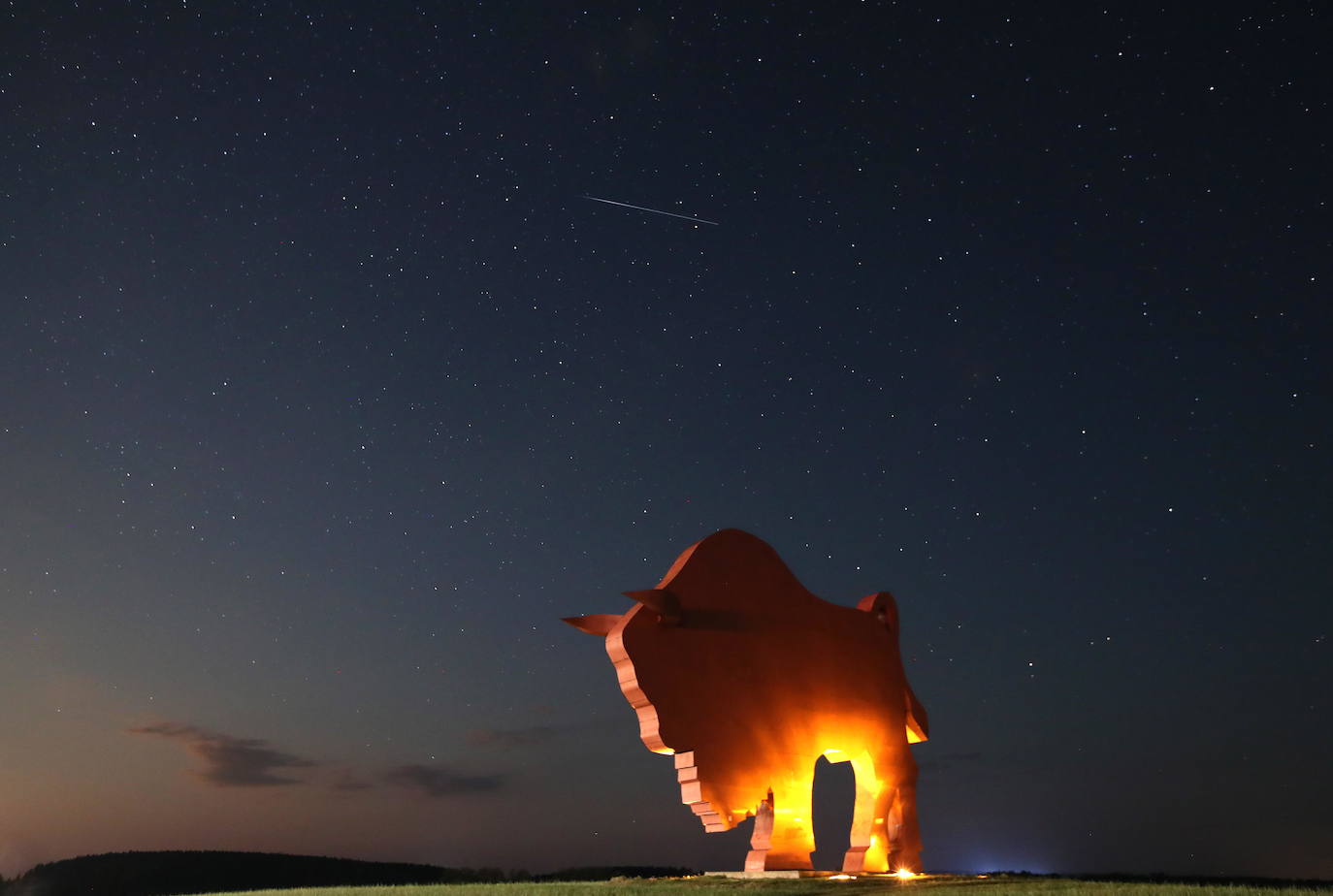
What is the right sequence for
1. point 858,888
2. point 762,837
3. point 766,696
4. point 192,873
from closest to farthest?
point 858,888 < point 762,837 < point 766,696 < point 192,873

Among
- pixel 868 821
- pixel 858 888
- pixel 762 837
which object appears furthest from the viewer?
pixel 868 821

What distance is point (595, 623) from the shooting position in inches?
631

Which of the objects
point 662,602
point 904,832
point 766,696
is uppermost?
point 662,602

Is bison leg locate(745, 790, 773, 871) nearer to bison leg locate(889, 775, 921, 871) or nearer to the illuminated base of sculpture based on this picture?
the illuminated base of sculpture

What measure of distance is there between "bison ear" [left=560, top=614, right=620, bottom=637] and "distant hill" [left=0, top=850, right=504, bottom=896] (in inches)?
652

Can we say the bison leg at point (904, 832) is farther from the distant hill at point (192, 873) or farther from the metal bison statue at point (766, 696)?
the distant hill at point (192, 873)

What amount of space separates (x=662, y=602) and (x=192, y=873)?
26.2 m

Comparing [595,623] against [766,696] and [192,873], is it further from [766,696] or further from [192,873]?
[192,873]

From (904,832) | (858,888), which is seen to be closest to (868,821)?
(904,832)

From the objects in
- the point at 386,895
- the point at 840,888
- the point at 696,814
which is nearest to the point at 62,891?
the point at 386,895

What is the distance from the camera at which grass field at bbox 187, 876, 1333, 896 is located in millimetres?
12627

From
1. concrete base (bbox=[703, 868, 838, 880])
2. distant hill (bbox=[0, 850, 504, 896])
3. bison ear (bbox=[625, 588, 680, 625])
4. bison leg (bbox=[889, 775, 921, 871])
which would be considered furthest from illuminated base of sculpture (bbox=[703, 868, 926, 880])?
distant hill (bbox=[0, 850, 504, 896])

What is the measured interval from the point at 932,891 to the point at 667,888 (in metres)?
3.23

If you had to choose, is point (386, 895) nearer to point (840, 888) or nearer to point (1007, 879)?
point (840, 888)
